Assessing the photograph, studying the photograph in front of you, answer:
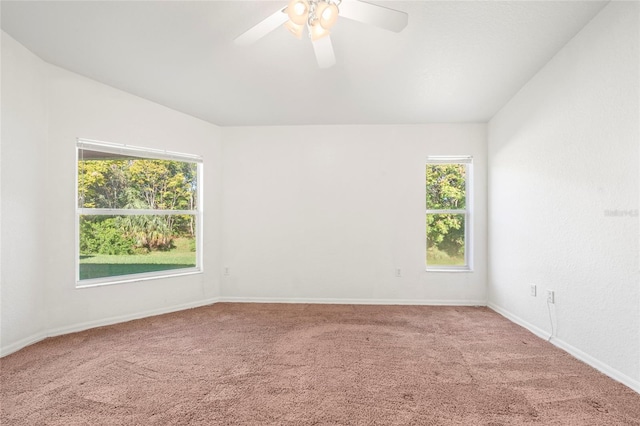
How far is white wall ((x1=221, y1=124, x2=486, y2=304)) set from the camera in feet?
12.3

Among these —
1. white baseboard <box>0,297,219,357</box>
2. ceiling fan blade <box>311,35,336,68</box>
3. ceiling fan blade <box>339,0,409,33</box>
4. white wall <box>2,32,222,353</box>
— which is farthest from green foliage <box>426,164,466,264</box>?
white wall <box>2,32,222,353</box>

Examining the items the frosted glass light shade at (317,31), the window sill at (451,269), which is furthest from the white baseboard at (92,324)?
the frosted glass light shade at (317,31)

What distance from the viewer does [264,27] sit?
172cm

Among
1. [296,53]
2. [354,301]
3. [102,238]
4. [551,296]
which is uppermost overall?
[296,53]

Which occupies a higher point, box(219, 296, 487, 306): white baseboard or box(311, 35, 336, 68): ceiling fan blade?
box(311, 35, 336, 68): ceiling fan blade

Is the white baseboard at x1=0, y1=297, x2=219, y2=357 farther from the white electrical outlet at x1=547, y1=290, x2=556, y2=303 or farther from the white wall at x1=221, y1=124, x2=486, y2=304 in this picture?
the white electrical outlet at x1=547, y1=290, x2=556, y2=303

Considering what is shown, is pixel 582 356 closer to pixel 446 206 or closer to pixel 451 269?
pixel 451 269

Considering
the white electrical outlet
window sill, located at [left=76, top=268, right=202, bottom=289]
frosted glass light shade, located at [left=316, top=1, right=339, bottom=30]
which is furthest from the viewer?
window sill, located at [left=76, top=268, right=202, bottom=289]

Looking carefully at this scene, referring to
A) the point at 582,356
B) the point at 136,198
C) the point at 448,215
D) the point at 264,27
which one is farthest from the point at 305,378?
the point at 448,215

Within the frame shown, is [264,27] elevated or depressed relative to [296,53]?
depressed

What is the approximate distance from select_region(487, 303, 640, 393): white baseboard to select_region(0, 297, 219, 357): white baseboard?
356 cm

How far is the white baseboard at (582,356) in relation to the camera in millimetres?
1864

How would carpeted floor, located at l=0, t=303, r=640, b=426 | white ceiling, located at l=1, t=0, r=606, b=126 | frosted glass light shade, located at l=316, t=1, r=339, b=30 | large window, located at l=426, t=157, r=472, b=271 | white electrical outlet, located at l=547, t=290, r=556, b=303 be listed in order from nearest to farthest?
1. frosted glass light shade, located at l=316, t=1, r=339, b=30
2. carpeted floor, located at l=0, t=303, r=640, b=426
3. white ceiling, located at l=1, t=0, r=606, b=126
4. white electrical outlet, located at l=547, t=290, r=556, b=303
5. large window, located at l=426, t=157, r=472, b=271

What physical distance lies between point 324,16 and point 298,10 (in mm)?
148
